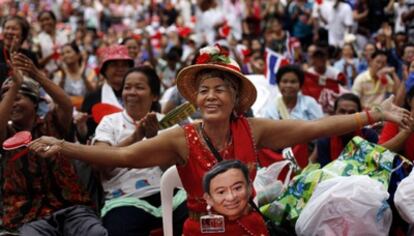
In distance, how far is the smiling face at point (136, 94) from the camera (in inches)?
207

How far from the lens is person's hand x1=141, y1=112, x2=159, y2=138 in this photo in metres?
4.52

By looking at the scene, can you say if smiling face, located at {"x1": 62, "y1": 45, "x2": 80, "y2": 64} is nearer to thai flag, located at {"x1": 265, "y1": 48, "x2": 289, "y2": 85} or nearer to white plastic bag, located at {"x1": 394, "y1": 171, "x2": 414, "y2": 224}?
thai flag, located at {"x1": 265, "y1": 48, "x2": 289, "y2": 85}

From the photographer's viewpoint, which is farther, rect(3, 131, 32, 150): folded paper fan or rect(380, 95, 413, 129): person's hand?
rect(380, 95, 413, 129): person's hand

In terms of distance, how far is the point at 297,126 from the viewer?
167 inches

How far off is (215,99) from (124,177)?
1312mm

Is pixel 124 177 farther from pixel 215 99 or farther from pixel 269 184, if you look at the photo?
pixel 215 99

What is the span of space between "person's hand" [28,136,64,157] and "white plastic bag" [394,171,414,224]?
6.52ft

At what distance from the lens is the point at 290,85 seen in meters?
7.19

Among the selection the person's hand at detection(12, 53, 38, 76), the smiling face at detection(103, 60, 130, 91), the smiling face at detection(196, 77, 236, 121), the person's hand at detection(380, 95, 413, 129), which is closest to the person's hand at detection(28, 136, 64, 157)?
the smiling face at detection(196, 77, 236, 121)

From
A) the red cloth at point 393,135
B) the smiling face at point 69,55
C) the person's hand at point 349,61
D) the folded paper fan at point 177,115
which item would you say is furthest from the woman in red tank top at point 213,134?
the person's hand at point 349,61

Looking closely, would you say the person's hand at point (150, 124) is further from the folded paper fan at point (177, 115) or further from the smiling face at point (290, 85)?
the smiling face at point (290, 85)

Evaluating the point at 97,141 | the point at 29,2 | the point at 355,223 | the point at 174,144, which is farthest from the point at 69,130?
the point at 29,2

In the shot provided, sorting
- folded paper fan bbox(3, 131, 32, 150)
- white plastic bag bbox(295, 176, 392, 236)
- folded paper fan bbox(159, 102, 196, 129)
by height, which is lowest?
white plastic bag bbox(295, 176, 392, 236)

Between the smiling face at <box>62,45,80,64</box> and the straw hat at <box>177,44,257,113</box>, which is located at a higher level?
the smiling face at <box>62,45,80,64</box>
